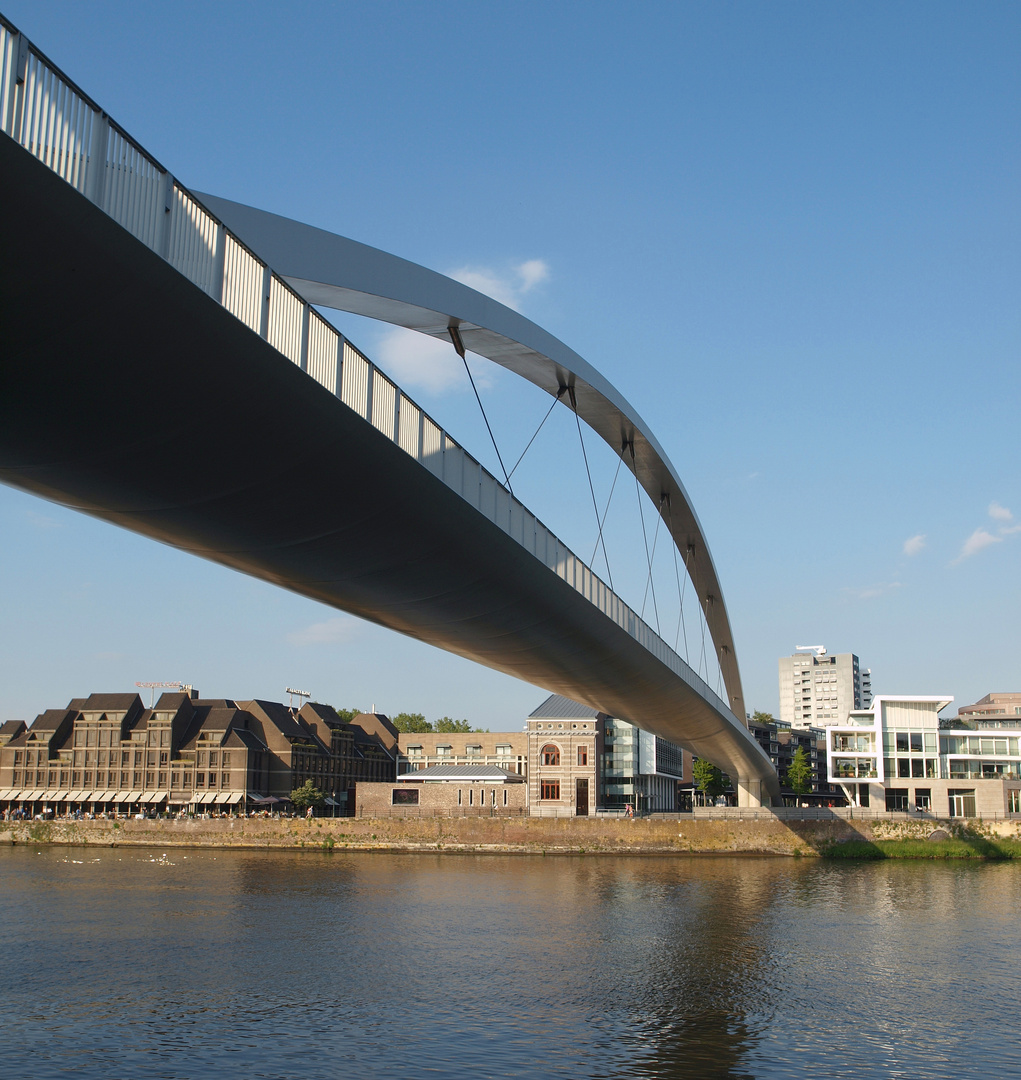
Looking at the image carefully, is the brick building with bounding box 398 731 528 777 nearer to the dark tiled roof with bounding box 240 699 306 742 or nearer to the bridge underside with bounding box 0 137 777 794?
the dark tiled roof with bounding box 240 699 306 742

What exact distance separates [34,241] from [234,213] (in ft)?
15.5

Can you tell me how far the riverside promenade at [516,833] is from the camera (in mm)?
55906

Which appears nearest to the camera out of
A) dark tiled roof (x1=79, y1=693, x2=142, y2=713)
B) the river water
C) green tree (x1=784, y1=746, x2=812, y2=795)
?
the river water

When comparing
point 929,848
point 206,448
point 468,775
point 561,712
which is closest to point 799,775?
point 561,712

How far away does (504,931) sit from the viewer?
87.1 ft

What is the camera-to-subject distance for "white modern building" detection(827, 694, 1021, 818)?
66625 mm

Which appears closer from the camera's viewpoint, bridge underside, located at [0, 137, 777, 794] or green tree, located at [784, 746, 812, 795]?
bridge underside, located at [0, 137, 777, 794]

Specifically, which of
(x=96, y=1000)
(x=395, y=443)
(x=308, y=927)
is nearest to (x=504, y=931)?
(x=308, y=927)

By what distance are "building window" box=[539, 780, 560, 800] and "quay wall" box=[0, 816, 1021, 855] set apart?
12.3 m

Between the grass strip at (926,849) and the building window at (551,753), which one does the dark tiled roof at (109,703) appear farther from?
the grass strip at (926,849)

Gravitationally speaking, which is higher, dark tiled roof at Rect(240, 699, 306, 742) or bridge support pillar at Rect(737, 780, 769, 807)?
dark tiled roof at Rect(240, 699, 306, 742)

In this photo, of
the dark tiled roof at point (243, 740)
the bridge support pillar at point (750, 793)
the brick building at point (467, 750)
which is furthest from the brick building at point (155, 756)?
the bridge support pillar at point (750, 793)

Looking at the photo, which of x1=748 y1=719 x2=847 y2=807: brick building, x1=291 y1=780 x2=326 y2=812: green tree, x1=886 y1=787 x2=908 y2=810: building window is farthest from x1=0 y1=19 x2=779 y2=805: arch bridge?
x1=748 y1=719 x2=847 y2=807: brick building

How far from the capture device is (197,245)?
9.57 m
